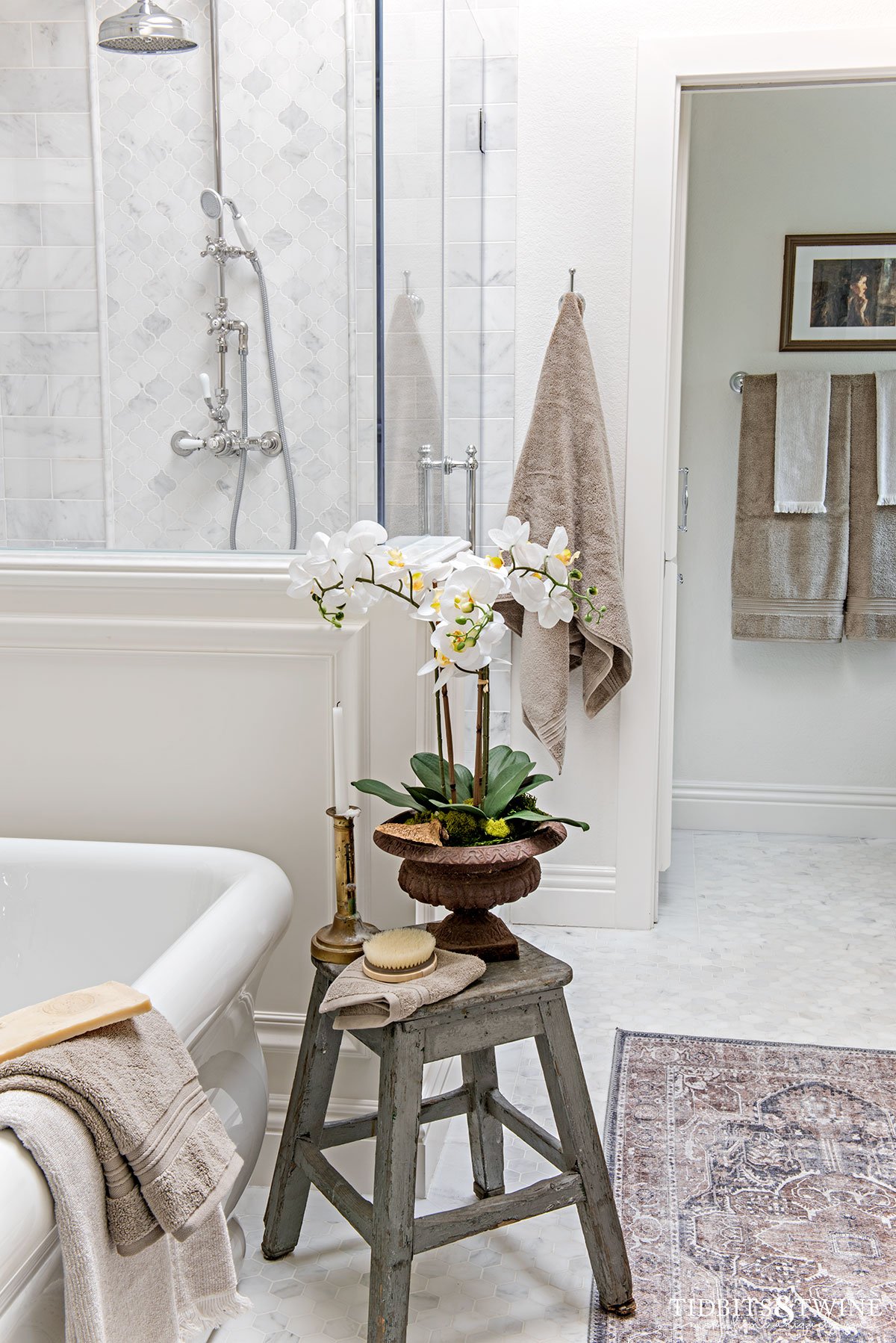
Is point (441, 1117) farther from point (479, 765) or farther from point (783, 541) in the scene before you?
point (783, 541)

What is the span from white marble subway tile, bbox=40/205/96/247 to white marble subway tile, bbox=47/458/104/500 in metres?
0.38

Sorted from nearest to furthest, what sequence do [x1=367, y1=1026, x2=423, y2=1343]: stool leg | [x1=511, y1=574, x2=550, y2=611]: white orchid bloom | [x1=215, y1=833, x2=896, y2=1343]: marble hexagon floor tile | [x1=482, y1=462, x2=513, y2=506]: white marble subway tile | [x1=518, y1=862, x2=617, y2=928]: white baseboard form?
[x1=367, y1=1026, x2=423, y2=1343]: stool leg < [x1=511, y1=574, x2=550, y2=611]: white orchid bloom < [x1=215, y1=833, x2=896, y2=1343]: marble hexagon floor tile < [x1=482, y1=462, x2=513, y2=506]: white marble subway tile < [x1=518, y1=862, x2=617, y2=928]: white baseboard

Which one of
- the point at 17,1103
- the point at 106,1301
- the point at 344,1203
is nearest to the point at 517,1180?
the point at 344,1203

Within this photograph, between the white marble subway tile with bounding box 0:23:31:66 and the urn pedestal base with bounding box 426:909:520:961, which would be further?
the white marble subway tile with bounding box 0:23:31:66

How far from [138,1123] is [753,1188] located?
1.18 meters

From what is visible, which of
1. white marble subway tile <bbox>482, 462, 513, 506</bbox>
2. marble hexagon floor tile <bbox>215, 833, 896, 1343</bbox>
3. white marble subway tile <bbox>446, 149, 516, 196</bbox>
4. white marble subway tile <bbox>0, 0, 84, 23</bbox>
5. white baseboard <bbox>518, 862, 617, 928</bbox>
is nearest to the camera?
marble hexagon floor tile <bbox>215, 833, 896, 1343</bbox>

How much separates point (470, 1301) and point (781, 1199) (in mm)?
543

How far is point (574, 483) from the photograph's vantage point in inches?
111

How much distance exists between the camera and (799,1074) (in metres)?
2.27

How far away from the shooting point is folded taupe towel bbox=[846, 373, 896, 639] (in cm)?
364

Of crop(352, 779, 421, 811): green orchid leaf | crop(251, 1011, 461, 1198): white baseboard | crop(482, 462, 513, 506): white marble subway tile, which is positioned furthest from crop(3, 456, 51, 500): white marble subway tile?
→ crop(482, 462, 513, 506): white marble subway tile

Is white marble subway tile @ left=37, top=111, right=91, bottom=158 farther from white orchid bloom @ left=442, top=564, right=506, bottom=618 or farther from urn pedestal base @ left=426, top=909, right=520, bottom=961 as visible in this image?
urn pedestal base @ left=426, top=909, right=520, bottom=961

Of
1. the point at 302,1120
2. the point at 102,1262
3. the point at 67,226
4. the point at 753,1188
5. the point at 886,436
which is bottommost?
the point at 753,1188

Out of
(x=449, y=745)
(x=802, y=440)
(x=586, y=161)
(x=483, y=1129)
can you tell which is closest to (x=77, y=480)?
(x=449, y=745)
